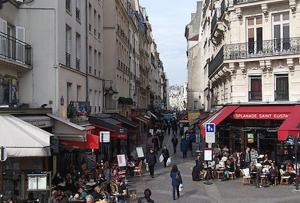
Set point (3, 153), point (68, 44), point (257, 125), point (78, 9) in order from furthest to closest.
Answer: point (257, 125) < point (78, 9) < point (68, 44) < point (3, 153)

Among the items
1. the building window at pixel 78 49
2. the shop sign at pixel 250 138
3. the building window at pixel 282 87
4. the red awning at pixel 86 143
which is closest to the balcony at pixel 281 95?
the building window at pixel 282 87

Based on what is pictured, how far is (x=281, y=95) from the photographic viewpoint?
30188 mm

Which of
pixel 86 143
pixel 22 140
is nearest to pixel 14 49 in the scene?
pixel 86 143

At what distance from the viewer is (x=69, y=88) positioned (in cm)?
2695

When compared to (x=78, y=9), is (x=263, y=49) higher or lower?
lower

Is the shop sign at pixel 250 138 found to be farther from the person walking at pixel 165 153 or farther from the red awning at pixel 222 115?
the person walking at pixel 165 153

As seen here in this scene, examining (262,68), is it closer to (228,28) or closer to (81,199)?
(228,28)

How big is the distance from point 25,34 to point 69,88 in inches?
189

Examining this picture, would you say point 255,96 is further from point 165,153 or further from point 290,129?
point 290,129

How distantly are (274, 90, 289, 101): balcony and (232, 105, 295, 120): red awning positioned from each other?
0.47 m

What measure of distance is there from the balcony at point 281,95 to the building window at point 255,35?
2778mm

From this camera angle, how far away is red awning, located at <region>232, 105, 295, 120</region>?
2933 cm

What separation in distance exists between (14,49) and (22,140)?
7347mm

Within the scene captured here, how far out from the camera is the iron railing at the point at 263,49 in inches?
1166
